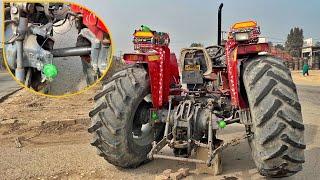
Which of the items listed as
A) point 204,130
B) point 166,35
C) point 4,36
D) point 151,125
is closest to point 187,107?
point 204,130

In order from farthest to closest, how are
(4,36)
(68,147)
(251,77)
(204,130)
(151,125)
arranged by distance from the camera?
1. (68,147)
2. (151,125)
3. (204,130)
4. (251,77)
5. (4,36)

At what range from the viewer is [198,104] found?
5891 mm

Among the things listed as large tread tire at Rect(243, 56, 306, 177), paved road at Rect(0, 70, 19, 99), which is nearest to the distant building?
paved road at Rect(0, 70, 19, 99)

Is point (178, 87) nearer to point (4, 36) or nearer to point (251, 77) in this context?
point (251, 77)

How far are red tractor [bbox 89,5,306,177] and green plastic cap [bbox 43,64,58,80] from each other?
967 millimetres

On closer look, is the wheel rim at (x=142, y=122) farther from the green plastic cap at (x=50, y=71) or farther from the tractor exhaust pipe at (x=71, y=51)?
the green plastic cap at (x=50, y=71)

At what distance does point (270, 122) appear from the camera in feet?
15.7

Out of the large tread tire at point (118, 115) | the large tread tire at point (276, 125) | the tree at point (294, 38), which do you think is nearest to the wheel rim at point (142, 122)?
the large tread tire at point (118, 115)

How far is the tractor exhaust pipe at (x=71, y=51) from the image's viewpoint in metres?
4.89

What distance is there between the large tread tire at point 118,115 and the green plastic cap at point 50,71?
3.14ft

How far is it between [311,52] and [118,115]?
200 feet

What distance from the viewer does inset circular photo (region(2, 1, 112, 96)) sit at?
4.70 m

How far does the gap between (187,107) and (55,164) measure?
2126mm

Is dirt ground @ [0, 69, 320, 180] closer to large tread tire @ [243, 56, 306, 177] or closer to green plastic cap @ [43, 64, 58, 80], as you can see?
large tread tire @ [243, 56, 306, 177]
